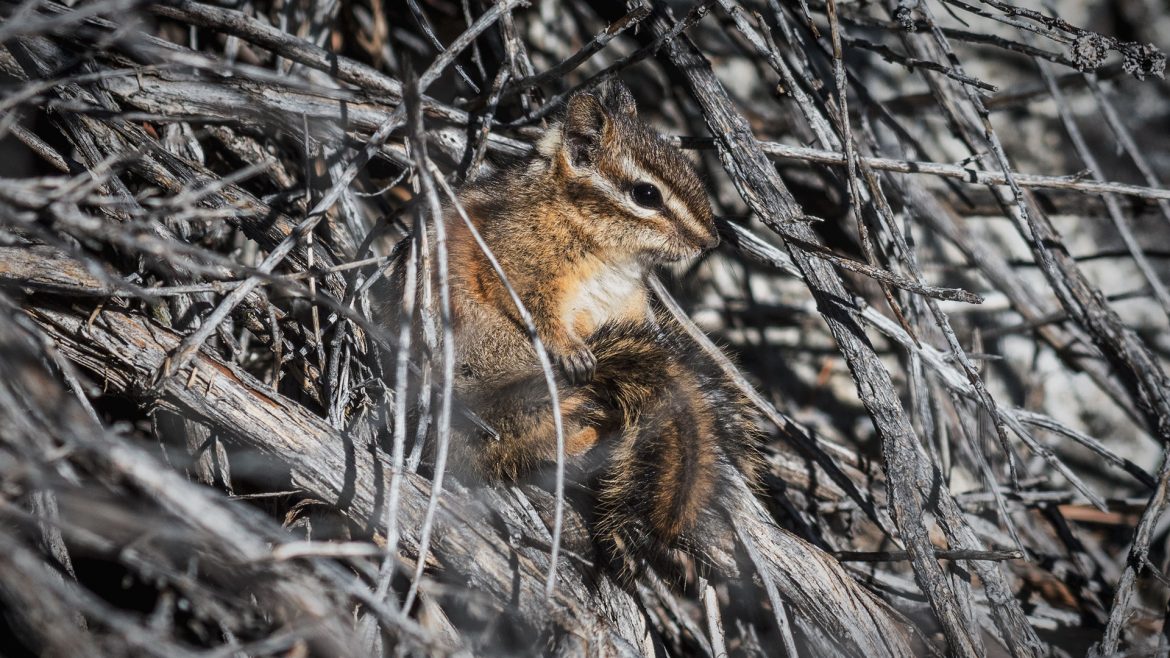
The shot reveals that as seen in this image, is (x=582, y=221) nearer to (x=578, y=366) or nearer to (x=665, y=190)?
(x=665, y=190)

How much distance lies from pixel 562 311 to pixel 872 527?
1472 millimetres

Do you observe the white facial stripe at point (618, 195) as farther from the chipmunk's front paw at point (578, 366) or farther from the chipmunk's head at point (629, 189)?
the chipmunk's front paw at point (578, 366)

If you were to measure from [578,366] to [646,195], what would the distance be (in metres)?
0.66

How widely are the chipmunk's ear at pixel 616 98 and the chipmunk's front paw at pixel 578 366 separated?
912 millimetres

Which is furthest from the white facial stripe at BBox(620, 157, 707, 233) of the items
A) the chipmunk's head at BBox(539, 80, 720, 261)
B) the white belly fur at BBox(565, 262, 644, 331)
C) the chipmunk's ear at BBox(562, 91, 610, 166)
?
the white belly fur at BBox(565, 262, 644, 331)

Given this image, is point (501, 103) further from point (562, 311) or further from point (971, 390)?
point (971, 390)

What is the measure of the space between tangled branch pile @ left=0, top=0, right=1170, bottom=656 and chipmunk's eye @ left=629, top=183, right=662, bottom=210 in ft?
0.89

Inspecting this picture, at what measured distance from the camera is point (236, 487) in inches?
85.6

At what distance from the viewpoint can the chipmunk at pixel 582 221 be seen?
8.03 ft

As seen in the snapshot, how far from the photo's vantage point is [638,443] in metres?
2.08

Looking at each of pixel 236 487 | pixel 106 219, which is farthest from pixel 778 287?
pixel 106 219

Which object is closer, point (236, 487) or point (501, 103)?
point (236, 487)

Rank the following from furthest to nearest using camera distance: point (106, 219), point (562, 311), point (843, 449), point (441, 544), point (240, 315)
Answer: point (843, 449) < point (562, 311) < point (240, 315) < point (106, 219) < point (441, 544)

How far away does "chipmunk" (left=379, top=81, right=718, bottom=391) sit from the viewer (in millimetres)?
2447
